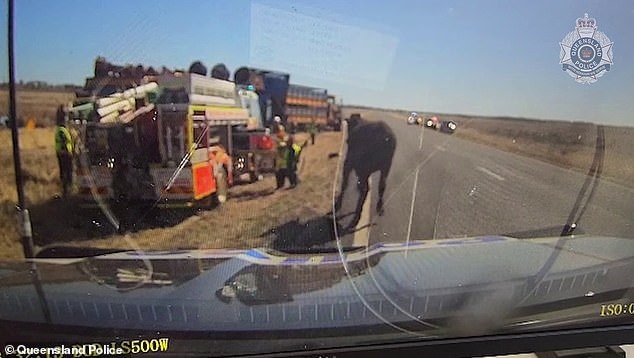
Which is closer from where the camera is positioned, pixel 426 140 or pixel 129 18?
pixel 129 18

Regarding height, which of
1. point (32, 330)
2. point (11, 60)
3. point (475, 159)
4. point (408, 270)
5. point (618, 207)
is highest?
point (11, 60)

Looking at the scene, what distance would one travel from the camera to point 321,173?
54.8 inches

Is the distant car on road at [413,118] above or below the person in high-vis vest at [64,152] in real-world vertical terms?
above

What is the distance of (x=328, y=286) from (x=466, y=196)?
0.35 metres

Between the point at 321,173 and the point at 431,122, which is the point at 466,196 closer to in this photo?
the point at 431,122

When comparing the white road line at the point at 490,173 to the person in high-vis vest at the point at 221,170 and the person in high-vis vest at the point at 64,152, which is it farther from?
the person in high-vis vest at the point at 64,152

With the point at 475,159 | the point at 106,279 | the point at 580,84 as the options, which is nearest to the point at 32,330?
the point at 106,279

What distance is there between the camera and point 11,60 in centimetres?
121

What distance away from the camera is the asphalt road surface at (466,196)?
1437 mm

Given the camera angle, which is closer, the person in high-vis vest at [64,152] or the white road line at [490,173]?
the person in high-vis vest at [64,152]

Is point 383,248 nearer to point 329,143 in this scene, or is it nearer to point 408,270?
point 408,270

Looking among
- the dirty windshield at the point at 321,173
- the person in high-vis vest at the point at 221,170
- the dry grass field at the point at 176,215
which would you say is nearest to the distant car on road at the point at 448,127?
the dirty windshield at the point at 321,173

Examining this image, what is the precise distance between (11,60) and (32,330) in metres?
0.51

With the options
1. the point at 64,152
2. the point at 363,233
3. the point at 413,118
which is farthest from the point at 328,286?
the point at 64,152
